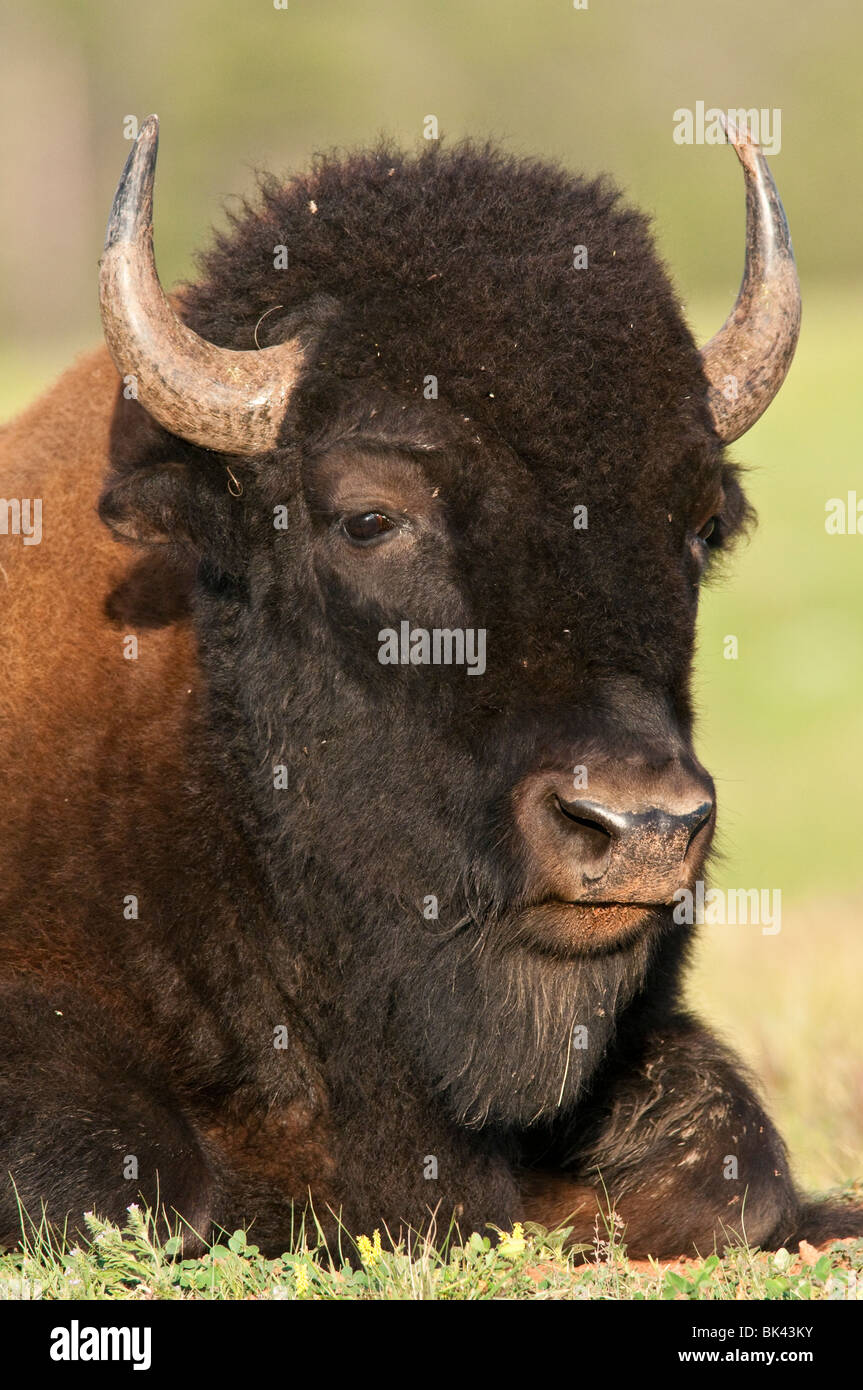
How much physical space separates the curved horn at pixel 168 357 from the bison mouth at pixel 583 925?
164 cm

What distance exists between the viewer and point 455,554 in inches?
193

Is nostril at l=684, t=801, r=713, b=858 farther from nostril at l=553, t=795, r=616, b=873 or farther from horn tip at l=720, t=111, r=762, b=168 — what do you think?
horn tip at l=720, t=111, r=762, b=168

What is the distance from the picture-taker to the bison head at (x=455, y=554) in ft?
15.4

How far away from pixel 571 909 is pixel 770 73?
8134 centimetres

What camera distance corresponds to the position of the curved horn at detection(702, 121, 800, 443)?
553 cm

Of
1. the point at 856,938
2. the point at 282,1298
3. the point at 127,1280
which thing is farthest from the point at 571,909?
the point at 856,938

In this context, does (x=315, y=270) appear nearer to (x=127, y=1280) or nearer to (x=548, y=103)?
(x=127, y=1280)

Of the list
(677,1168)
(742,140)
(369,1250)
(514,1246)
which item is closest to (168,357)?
(742,140)

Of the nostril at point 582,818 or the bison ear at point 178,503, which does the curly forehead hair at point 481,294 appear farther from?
the nostril at point 582,818

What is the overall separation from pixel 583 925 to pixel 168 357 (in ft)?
6.72

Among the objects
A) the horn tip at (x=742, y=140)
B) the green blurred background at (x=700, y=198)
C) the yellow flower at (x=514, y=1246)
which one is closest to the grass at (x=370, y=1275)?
the yellow flower at (x=514, y=1246)

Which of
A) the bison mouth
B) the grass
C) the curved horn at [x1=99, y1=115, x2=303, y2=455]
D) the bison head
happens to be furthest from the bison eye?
the grass

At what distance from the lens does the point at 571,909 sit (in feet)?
15.5

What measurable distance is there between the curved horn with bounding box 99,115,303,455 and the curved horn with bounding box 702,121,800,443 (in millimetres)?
1435
